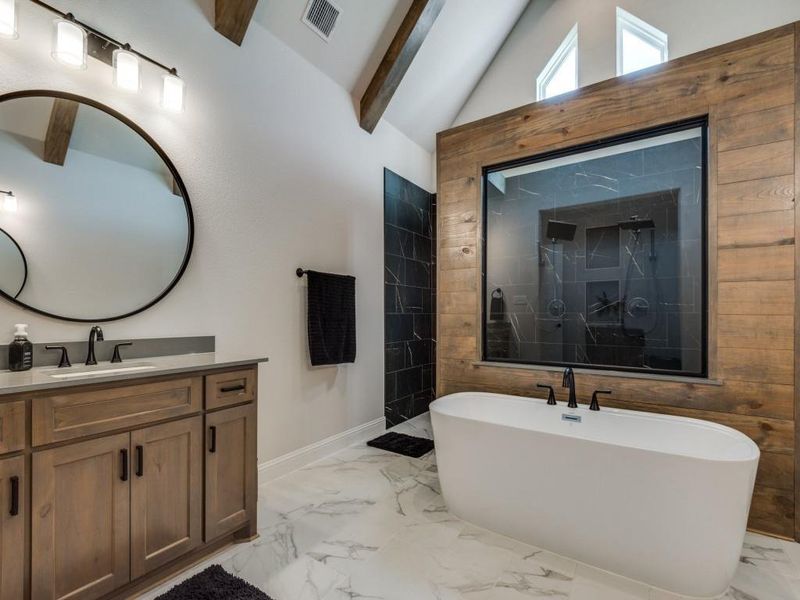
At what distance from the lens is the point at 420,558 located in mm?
1762

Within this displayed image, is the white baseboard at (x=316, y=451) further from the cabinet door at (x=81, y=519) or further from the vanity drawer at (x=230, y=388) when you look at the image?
the cabinet door at (x=81, y=519)

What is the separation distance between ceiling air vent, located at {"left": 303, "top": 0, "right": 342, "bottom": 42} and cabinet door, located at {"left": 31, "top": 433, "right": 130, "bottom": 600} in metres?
2.68

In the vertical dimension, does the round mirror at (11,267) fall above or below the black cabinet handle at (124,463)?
above

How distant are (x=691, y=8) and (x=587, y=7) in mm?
792

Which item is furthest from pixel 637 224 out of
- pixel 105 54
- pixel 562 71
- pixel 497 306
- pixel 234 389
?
pixel 105 54

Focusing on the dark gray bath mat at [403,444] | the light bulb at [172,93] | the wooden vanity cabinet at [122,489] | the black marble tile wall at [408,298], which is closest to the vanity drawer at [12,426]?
the wooden vanity cabinet at [122,489]

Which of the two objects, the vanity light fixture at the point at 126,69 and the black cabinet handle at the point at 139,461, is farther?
the vanity light fixture at the point at 126,69

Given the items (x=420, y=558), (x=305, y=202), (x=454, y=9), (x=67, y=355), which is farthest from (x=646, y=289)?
(x=67, y=355)

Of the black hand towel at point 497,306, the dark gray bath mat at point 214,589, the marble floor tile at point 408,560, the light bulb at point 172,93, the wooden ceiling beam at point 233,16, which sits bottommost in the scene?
the marble floor tile at point 408,560

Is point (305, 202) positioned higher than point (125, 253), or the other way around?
point (305, 202)

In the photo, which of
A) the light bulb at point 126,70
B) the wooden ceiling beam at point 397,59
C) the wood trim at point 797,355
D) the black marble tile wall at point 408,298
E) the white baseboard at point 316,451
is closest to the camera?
the light bulb at point 126,70

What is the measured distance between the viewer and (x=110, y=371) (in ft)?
5.15

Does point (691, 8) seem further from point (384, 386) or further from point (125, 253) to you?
point (125, 253)

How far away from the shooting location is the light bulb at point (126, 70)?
177 centimetres
